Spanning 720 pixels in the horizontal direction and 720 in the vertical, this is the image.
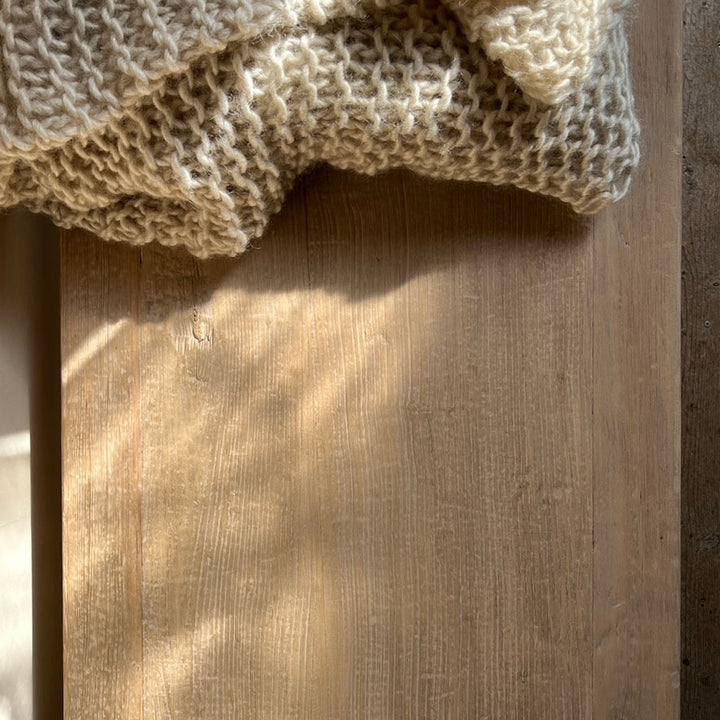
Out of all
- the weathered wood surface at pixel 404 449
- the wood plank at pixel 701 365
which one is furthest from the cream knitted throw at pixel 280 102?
the wood plank at pixel 701 365

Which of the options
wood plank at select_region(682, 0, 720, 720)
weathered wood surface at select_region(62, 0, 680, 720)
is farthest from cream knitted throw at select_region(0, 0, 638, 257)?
wood plank at select_region(682, 0, 720, 720)

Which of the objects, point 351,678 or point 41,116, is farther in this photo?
point 351,678

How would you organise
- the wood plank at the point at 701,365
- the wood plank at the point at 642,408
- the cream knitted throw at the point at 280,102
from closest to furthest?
the cream knitted throw at the point at 280,102
the wood plank at the point at 642,408
the wood plank at the point at 701,365

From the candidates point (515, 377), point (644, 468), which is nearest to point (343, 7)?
point (515, 377)

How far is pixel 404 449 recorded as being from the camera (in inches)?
29.5

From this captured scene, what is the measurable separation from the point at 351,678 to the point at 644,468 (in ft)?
1.07

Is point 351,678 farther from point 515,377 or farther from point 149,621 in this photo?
point 515,377

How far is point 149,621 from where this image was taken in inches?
30.1

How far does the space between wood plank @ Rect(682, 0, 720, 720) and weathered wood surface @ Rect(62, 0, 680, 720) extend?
277mm

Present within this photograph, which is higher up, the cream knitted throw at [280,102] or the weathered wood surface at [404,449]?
the cream knitted throw at [280,102]

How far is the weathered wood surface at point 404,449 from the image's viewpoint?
743 mm

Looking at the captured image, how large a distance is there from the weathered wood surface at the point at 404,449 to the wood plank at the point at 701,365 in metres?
0.28

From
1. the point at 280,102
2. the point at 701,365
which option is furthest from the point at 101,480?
the point at 701,365

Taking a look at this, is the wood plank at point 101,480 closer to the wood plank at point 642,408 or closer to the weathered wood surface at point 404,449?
the weathered wood surface at point 404,449
